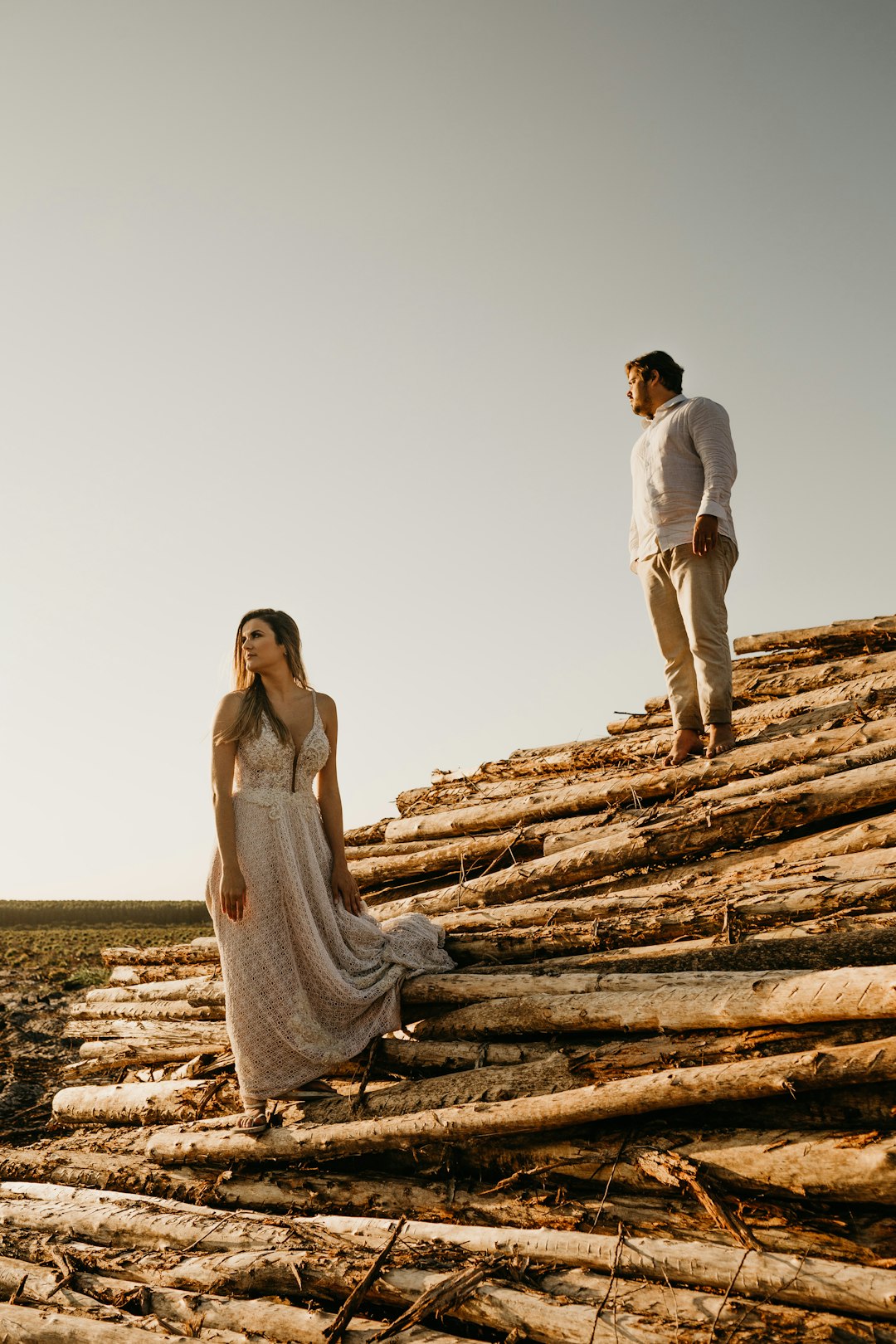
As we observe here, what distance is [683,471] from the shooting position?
5961mm

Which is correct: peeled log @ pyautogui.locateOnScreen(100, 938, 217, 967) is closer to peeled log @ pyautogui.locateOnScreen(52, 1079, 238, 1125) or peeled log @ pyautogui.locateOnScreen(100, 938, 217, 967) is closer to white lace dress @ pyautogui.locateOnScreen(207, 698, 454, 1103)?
peeled log @ pyautogui.locateOnScreen(52, 1079, 238, 1125)

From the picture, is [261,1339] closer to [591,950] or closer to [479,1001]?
[479,1001]

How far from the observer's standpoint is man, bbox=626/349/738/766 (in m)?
5.76

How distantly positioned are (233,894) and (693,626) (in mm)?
3013

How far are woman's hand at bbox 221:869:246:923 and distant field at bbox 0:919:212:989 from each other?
566 centimetres

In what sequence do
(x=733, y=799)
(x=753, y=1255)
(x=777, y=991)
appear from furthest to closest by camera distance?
(x=733, y=799), (x=777, y=991), (x=753, y=1255)

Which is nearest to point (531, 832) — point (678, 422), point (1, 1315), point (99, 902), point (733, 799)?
point (733, 799)

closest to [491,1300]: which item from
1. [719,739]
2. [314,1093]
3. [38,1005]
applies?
[314,1093]

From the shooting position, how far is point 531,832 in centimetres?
611

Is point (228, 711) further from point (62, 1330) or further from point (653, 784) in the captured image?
point (62, 1330)

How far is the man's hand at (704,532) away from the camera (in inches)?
225

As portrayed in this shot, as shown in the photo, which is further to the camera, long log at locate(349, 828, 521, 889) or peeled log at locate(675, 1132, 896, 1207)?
long log at locate(349, 828, 521, 889)

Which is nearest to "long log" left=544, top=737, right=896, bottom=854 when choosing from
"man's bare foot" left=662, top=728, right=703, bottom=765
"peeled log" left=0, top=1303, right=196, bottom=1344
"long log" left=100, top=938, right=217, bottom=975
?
"man's bare foot" left=662, top=728, right=703, bottom=765

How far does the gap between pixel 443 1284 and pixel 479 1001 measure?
1.41 m
